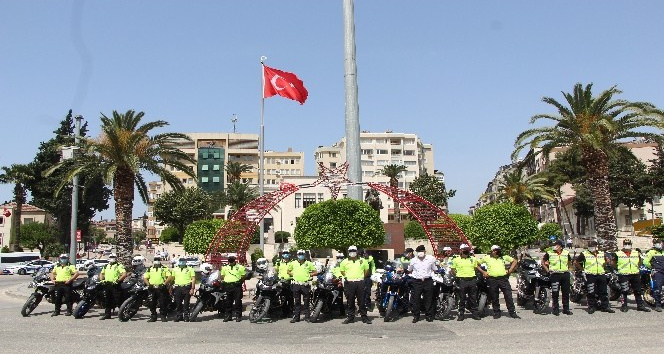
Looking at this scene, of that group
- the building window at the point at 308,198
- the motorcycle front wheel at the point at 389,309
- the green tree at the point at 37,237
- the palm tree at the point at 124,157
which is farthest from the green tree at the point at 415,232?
the motorcycle front wheel at the point at 389,309

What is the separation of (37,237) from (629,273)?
62856mm

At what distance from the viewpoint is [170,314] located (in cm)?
1368

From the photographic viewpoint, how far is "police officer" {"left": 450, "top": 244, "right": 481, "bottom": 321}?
40.7ft

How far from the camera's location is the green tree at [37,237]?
62.1m

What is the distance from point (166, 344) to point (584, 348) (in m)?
7.04

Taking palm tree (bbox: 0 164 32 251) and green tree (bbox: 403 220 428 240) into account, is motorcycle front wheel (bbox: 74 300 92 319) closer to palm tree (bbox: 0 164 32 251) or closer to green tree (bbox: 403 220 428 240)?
green tree (bbox: 403 220 428 240)

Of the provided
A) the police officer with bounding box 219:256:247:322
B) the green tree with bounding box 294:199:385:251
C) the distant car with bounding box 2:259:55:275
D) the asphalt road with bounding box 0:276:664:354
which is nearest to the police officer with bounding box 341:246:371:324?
the asphalt road with bounding box 0:276:664:354

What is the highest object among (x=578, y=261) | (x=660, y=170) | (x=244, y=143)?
(x=244, y=143)

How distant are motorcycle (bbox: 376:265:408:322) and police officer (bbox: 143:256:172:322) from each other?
4.99 metres

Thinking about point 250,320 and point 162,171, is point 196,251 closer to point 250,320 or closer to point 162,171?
point 162,171

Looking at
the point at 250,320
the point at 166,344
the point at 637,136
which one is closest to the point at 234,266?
the point at 250,320

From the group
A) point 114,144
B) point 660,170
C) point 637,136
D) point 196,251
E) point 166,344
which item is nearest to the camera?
point 166,344

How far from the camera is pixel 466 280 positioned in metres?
12.5

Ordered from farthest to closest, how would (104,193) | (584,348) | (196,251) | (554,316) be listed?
1. (104,193)
2. (196,251)
3. (554,316)
4. (584,348)
